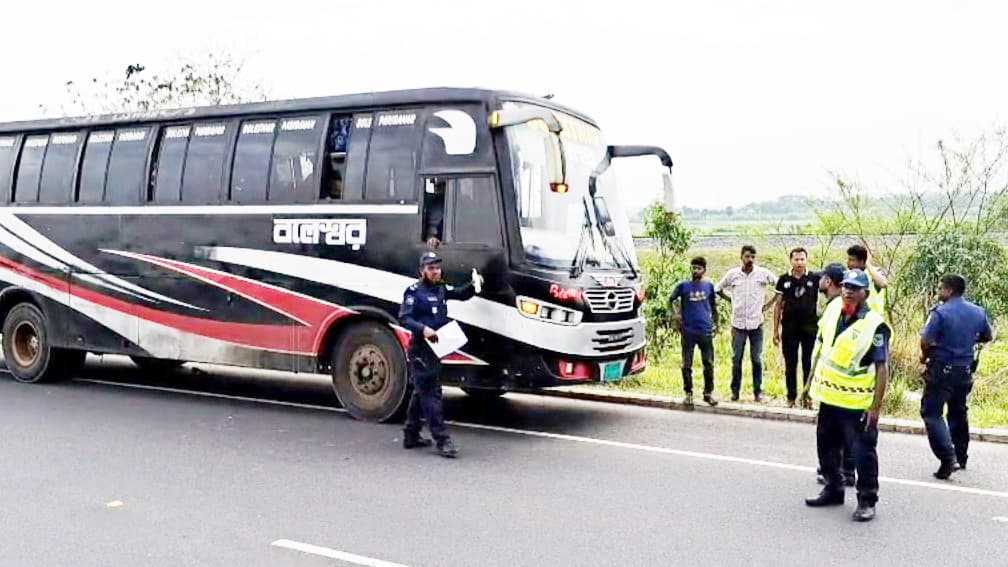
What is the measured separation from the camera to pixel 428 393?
27.8 ft

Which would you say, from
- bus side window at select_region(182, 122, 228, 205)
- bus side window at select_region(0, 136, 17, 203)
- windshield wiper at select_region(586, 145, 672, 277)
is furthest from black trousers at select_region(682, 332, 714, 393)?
bus side window at select_region(0, 136, 17, 203)

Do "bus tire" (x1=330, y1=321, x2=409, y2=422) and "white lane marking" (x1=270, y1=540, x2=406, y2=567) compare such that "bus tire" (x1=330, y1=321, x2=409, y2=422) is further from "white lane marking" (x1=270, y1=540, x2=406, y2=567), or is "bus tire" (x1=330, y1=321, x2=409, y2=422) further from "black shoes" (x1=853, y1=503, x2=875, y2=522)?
"black shoes" (x1=853, y1=503, x2=875, y2=522)

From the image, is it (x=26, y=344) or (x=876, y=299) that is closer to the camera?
(x=876, y=299)

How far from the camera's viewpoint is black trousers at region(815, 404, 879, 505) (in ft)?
21.4

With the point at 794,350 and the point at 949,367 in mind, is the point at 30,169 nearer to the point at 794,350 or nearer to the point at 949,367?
the point at 794,350

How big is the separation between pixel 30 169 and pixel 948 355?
10.9 meters

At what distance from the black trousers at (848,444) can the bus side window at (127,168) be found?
27.0ft

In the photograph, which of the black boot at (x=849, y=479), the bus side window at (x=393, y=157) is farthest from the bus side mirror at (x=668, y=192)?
the black boot at (x=849, y=479)

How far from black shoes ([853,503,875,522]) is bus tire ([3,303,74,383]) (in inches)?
387

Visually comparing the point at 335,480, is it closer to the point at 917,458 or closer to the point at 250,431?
the point at 250,431

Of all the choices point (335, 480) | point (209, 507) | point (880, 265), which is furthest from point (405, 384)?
point (880, 265)

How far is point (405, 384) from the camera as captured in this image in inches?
382

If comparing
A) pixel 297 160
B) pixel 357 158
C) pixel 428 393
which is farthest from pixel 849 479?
pixel 297 160

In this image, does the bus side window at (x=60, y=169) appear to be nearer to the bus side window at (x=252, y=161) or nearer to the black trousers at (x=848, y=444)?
the bus side window at (x=252, y=161)
